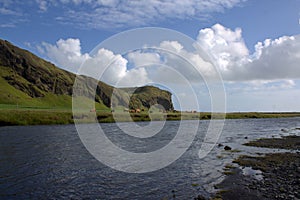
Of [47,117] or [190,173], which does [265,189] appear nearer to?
[190,173]

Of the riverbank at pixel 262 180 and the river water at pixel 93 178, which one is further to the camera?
the river water at pixel 93 178

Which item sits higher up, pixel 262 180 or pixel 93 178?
pixel 262 180

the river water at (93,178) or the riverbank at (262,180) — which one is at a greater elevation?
the riverbank at (262,180)

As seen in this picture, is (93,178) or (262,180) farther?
(93,178)

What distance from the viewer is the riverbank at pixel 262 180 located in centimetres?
1684

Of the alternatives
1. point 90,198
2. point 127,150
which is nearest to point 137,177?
point 90,198

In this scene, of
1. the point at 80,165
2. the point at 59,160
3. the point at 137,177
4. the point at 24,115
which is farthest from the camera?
the point at 24,115

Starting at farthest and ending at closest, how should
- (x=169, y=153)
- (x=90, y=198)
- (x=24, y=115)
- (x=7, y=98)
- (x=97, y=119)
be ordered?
(x=7, y=98) → (x=97, y=119) → (x=24, y=115) → (x=169, y=153) → (x=90, y=198)

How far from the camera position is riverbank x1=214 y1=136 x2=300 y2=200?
16.8m

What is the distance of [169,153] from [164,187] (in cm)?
1573

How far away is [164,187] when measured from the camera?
64.6 feet

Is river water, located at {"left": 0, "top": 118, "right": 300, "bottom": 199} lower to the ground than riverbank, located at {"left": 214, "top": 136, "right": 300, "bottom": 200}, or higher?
lower

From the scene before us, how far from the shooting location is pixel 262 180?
20.1 meters

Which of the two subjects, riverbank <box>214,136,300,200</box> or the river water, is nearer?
riverbank <box>214,136,300,200</box>
